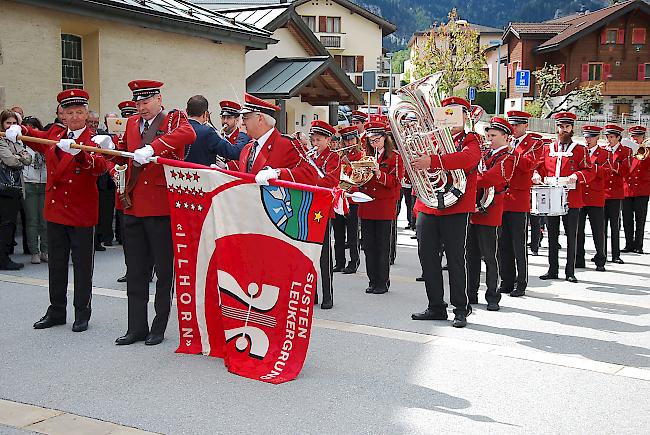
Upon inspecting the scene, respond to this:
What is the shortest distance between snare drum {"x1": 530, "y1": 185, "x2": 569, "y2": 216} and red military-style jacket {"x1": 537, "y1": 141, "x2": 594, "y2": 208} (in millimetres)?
568

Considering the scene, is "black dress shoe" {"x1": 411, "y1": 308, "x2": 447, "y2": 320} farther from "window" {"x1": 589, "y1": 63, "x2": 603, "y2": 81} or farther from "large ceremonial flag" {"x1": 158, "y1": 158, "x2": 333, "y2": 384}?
"window" {"x1": 589, "y1": 63, "x2": 603, "y2": 81}

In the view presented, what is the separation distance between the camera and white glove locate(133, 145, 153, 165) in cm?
627

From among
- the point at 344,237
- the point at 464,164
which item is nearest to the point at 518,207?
the point at 464,164

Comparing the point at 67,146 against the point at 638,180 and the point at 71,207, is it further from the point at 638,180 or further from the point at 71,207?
the point at 638,180

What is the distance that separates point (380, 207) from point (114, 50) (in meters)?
8.72

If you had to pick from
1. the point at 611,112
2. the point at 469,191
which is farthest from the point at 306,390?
the point at 611,112

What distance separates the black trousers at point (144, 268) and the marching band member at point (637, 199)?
9.34 m

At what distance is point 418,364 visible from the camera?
6.21 metres

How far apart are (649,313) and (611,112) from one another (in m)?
54.1

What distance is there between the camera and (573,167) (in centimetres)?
1041

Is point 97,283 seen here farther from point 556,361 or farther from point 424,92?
A: point 556,361

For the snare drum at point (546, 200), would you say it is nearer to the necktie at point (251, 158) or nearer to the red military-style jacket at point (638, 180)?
the red military-style jacket at point (638, 180)

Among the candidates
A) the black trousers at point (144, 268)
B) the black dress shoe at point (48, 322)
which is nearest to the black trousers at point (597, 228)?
the black trousers at point (144, 268)

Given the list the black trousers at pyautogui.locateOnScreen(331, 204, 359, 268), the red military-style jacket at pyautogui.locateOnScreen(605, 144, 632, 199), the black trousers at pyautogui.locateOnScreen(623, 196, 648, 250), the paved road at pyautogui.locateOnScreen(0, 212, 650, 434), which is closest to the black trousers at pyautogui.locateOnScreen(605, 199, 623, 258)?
the red military-style jacket at pyautogui.locateOnScreen(605, 144, 632, 199)
